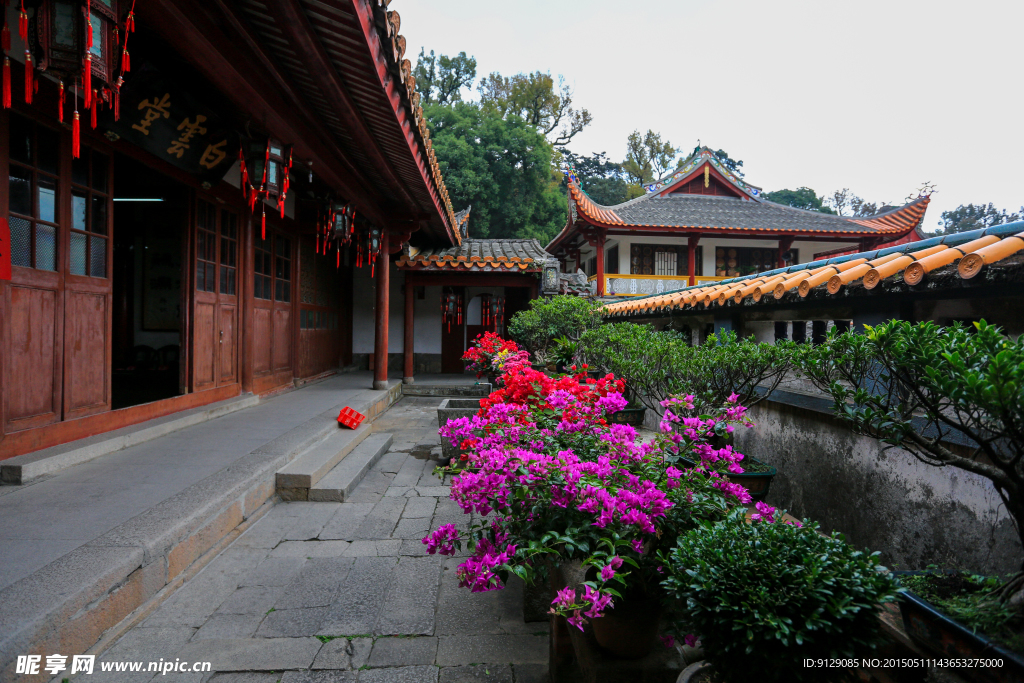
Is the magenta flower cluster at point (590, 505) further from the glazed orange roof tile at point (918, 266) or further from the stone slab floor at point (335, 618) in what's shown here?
the glazed orange roof tile at point (918, 266)

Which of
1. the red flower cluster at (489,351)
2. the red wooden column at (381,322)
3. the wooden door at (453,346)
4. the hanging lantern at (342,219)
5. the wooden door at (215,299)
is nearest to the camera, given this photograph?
the wooden door at (215,299)

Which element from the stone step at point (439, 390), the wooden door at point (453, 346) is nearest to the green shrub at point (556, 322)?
the stone step at point (439, 390)

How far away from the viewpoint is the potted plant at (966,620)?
138 centimetres

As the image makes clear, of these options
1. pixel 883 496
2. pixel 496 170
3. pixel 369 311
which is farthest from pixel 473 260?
pixel 496 170

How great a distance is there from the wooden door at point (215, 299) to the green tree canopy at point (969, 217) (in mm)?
36455

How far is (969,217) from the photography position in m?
32.6

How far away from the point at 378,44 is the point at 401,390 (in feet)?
23.2

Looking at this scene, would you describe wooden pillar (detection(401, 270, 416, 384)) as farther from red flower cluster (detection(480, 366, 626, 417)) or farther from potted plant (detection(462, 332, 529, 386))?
red flower cluster (detection(480, 366, 626, 417))

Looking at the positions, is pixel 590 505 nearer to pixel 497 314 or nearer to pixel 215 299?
pixel 215 299

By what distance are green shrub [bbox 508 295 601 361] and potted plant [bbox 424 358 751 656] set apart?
5356 mm

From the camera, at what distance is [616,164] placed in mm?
34344

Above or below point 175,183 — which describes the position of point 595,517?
below

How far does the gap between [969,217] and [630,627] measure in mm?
42350

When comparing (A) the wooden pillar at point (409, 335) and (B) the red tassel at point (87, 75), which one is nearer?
(B) the red tassel at point (87, 75)
